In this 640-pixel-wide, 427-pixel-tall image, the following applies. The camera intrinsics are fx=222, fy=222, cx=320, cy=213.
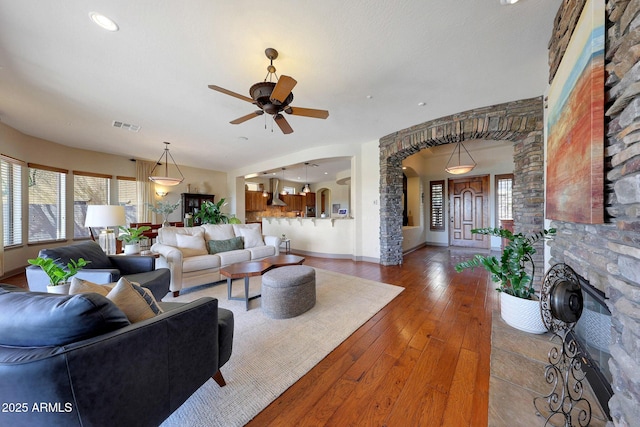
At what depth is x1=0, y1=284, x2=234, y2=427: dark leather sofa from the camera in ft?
2.56

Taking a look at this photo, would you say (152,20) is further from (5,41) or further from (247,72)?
(5,41)

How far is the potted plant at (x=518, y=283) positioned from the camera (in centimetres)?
204

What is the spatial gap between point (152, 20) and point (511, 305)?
13.4 feet

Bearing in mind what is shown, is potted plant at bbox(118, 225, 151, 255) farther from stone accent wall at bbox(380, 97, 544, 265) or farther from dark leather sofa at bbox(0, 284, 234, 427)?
stone accent wall at bbox(380, 97, 544, 265)

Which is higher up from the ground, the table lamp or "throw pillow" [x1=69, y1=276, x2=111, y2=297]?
the table lamp

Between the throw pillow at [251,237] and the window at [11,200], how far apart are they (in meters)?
4.10

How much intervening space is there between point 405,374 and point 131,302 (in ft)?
6.05

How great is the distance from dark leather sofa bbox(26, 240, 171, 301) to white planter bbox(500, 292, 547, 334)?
11.9ft

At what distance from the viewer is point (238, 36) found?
1.98 m

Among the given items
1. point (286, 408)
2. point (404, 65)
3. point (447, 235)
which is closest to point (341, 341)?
point (286, 408)

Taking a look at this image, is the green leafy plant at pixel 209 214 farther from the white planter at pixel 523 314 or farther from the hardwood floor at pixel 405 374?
the white planter at pixel 523 314

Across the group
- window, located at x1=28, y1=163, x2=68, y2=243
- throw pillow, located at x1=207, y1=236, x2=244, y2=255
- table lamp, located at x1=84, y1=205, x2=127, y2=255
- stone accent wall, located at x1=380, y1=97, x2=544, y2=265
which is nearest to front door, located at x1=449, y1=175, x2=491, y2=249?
stone accent wall, located at x1=380, y1=97, x2=544, y2=265

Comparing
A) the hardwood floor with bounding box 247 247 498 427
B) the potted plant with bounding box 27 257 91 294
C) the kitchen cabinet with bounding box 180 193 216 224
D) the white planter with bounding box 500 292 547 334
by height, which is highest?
the kitchen cabinet with bounding box 180 193 216 224

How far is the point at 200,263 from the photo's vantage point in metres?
3.30
